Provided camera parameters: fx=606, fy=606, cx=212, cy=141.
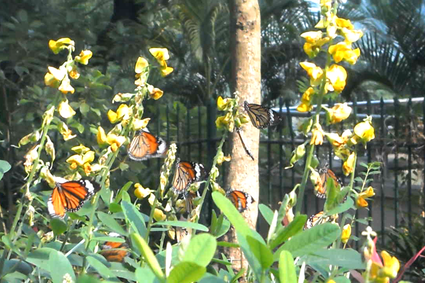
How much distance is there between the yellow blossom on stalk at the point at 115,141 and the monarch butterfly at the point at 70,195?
0.11 m

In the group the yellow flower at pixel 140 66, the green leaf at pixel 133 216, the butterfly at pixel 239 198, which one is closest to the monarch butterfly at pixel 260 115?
the butterfly at pixel 239 198

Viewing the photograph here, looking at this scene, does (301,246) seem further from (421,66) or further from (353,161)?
(421,66)

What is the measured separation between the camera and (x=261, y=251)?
778 millimetres

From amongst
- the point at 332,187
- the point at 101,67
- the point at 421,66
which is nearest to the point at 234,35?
the point at 332,187

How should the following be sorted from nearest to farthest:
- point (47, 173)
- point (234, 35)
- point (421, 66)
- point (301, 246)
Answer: point (301, 246), point (47, 173), point (234, 35), point (421, 66)

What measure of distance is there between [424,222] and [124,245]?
3845mm

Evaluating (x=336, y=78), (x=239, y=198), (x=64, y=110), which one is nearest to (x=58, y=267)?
(x=64, y=110)

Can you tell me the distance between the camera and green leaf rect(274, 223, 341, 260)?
2.67ft

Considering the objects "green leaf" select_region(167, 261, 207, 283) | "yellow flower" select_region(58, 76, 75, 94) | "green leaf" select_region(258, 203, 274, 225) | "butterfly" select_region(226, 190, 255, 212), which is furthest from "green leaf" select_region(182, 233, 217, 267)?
"butterfly" select_region(226, 190, 255, 212)

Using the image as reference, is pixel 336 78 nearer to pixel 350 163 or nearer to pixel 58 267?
pixel 350 163

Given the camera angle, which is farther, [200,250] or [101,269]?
[101,269]

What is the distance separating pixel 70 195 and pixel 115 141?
0.18m

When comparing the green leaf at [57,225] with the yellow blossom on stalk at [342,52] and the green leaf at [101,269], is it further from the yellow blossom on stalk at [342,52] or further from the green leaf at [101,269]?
the yellow blossom on stalk at [342,52]

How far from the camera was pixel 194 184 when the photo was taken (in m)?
1.40
